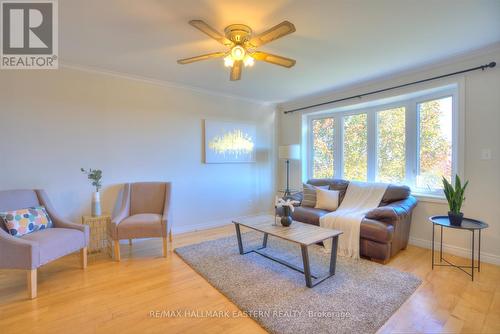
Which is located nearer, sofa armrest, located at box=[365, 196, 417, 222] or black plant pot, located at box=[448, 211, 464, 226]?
black plant pot, located at box=[448, 211, 464, 226]

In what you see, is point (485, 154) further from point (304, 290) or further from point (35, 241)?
point (35, 241)

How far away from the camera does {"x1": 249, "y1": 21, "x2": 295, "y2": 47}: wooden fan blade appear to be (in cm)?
172

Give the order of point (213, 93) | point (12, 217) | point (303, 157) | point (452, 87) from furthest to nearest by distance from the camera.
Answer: point (303, 157) → point (213, 93) → point (452, 87) → point (12, 217)

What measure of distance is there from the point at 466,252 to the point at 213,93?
4.17m

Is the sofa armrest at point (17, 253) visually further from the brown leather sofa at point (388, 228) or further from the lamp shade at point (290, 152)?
the lamp shade at point (290, 152)

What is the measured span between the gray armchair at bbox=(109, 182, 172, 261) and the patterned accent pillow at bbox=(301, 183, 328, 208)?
206cm

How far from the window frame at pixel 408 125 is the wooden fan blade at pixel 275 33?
8.01ft

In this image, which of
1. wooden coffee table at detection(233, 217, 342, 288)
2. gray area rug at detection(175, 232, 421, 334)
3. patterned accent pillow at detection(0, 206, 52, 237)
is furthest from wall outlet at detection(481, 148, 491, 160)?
patterned accent pillow at detection(0, 206, 52, 237)

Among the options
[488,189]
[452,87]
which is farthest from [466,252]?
[452,87]

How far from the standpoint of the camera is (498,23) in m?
2.18

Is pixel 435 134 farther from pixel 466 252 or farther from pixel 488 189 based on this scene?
pixel 466 252

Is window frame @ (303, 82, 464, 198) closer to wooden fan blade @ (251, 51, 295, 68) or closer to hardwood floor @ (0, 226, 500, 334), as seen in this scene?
hardwood floor @ (0, 226, 500, 334)


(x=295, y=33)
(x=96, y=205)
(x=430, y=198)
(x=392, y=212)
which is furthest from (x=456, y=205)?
(x=96, y=205)

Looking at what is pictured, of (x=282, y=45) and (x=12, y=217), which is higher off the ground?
(x=282, y=45)
